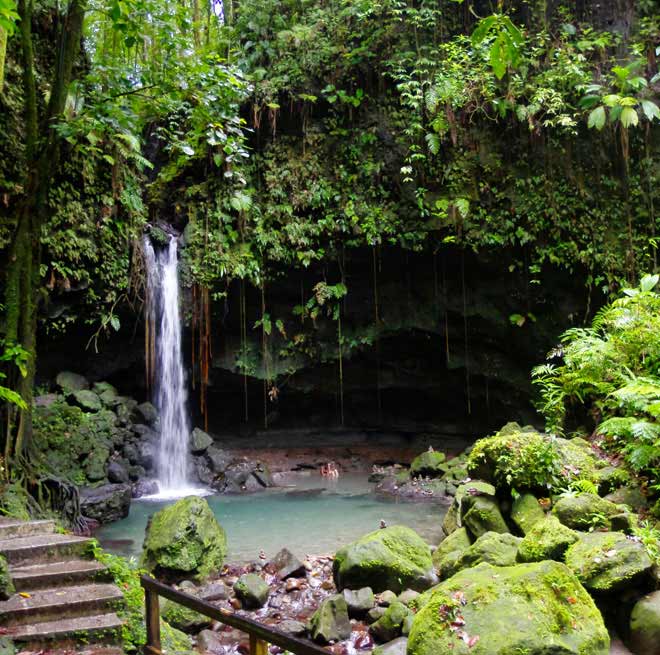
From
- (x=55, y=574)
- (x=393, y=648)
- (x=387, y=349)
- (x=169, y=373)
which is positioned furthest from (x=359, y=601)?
(x=387, y=349)

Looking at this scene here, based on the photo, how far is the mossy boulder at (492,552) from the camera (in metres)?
5.32

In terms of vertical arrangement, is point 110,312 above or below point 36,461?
above

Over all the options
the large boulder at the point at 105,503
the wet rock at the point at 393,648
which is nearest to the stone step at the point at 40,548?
the wet rock at the point at 393,648

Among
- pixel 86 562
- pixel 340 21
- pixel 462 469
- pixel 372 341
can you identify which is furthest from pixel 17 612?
pixel 340 21

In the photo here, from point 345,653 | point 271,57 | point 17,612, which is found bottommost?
point 345,653

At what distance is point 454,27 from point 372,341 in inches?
279

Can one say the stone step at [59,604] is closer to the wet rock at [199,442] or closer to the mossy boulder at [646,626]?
the mossy boulder at [646,626]

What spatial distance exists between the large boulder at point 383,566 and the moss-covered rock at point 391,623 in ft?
2.29

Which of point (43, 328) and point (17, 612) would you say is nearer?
point (17, 612)

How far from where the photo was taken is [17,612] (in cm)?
361

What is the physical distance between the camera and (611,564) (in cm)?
458

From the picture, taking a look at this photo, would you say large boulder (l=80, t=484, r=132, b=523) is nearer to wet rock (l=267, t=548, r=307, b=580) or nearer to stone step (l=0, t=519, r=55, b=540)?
wet rock (l=267, t=548, r=307, b=580)

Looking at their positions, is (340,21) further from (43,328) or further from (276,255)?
(43,328)

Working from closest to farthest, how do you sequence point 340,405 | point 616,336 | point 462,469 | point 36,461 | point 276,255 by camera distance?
point 36,461, point 616,336, point 462,469, point 276,255, point 340,405
